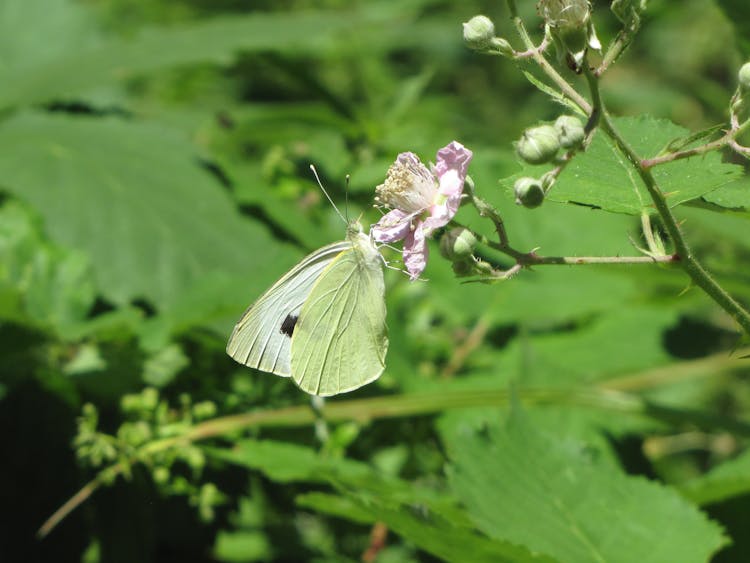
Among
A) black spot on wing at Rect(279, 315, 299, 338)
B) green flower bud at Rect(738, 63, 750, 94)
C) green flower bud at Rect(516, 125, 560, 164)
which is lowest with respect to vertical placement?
black spot on wing at Rect(279, 315, 299, 338)

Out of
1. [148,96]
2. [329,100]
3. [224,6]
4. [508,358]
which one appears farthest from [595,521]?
[224,6]

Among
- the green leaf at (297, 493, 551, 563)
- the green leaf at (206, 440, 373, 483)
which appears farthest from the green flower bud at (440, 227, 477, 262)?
the green leaf at (206, 440, 373, 483)

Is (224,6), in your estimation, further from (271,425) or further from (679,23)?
(271,425)

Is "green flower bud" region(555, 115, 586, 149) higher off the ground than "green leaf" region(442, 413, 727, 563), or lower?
higher

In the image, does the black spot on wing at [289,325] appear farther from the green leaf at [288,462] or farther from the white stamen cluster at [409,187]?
the white stamen cluster at [409,187]

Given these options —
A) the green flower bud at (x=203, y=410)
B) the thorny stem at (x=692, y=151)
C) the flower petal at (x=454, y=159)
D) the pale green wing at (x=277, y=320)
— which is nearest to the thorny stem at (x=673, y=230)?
the thorny stem at (x=692, y=151)

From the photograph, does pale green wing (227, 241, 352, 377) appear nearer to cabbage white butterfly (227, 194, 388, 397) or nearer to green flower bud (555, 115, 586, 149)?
cabbage white butterfly (227, 194, 388, 397)

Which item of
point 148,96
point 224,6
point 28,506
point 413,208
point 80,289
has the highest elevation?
point 224,6
